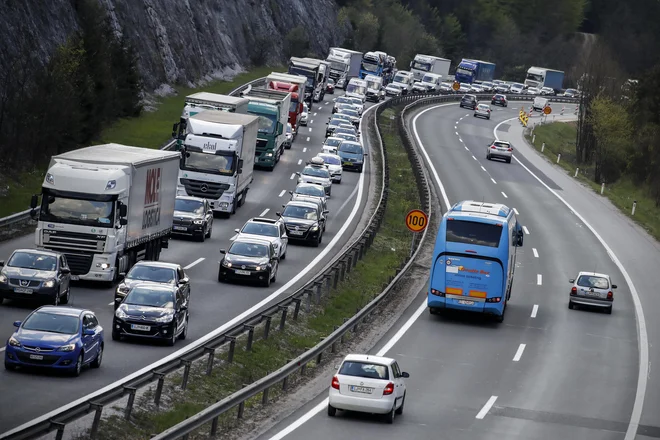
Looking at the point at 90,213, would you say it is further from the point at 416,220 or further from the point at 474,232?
the point at 416,220

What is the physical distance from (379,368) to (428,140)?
66.1m

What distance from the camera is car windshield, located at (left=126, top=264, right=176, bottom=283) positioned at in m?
29.8

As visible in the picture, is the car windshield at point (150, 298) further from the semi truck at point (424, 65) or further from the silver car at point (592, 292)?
the semi truck at point (424, 65)

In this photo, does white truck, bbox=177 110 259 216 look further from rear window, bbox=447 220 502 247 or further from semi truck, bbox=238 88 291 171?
rear window, bbox=447 220 502 247

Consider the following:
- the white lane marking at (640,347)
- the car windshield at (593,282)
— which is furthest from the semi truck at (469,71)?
the car windshield at (593,282)

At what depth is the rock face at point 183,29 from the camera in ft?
205

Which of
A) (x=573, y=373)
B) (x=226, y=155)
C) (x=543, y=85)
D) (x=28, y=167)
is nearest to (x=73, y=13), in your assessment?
(x=28, y=167)

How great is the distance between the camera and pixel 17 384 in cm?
2173

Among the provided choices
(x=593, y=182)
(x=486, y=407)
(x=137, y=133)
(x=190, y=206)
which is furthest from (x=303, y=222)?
(x=593, y=182)

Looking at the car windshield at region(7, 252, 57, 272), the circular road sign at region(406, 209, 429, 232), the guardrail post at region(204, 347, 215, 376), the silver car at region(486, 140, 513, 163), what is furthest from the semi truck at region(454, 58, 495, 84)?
the guardrail post at region(204, 347, 215, 376)

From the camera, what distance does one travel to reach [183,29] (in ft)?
329

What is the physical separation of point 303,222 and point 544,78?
11985 cm

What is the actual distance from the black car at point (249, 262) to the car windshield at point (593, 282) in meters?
10.2

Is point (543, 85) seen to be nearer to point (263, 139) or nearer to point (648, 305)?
point (263, 139)
